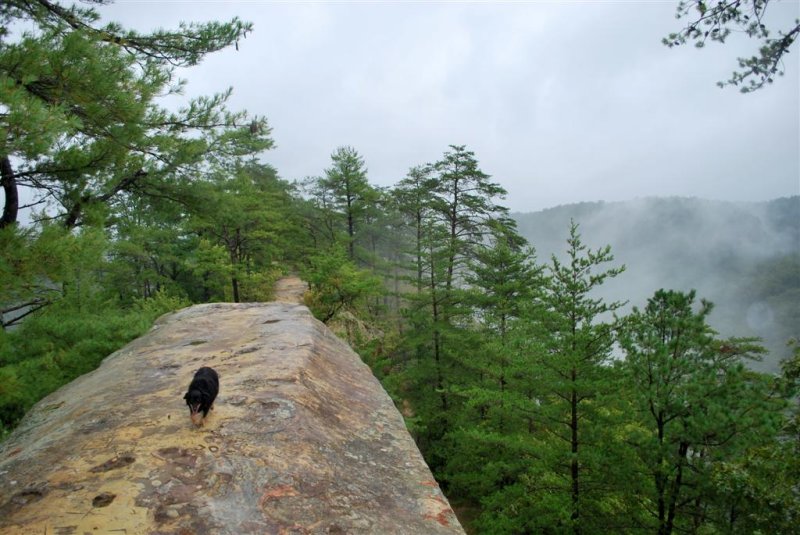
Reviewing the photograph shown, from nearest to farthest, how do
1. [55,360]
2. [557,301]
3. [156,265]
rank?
1. [55,360]
2. [557,301]
3. [156,265]

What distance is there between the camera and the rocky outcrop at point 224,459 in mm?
2521

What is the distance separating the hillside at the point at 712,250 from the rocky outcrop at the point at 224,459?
66712 millimetres

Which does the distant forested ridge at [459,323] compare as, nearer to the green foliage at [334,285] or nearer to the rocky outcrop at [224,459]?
the green foliage at [334,285]

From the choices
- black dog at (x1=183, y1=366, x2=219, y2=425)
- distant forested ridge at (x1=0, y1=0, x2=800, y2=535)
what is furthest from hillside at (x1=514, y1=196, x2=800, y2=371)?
black dog at (x1=183, y1=366, x2=219, y2=425)

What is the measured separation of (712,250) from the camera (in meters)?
98.9

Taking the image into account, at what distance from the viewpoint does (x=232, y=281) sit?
18359mm

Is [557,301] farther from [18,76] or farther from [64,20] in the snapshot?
[64,20]

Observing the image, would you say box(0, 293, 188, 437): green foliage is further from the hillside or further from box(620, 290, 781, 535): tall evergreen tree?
the hillside

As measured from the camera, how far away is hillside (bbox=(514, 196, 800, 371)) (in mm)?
66875

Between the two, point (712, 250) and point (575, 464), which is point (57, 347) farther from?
point (712, 250)

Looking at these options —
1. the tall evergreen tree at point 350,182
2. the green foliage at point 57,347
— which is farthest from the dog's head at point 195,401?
the tall evergreen tree at point 350,182

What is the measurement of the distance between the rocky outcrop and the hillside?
66.7 meters

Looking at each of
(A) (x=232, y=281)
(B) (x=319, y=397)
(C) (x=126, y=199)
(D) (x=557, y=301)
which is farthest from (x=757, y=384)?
(A) (x=232, y=281)

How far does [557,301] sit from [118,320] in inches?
339
